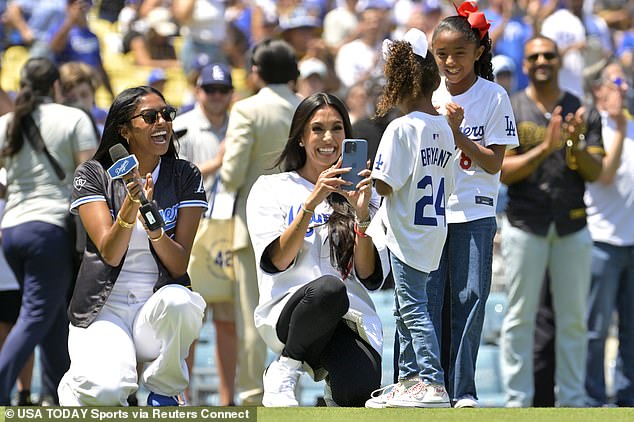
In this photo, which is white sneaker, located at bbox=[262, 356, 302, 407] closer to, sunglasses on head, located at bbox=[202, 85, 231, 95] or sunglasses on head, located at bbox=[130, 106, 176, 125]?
sunglasses on head, located at bbox=[130, 106, 176, 125]

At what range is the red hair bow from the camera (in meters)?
5.85

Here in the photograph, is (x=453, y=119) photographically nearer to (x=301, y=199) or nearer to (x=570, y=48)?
(x=301, y=199)

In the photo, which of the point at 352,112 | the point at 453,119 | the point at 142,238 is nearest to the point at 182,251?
the point at 142,238

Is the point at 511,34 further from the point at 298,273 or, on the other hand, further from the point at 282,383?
the point at 282,383

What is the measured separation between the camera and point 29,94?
301 inches

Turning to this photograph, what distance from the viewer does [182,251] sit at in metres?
5.67

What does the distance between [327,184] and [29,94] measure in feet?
9.39

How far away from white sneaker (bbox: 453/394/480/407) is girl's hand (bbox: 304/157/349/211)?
110 cm

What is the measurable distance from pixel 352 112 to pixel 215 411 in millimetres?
4698

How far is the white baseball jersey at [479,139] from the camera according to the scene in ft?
19.1

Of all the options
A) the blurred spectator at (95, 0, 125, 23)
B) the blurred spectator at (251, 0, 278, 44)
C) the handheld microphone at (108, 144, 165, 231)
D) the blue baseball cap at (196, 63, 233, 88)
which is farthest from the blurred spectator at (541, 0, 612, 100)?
the handheld microphone at (108, 144, 165, 231)

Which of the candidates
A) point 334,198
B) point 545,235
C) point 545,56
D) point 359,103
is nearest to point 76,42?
point 359,103

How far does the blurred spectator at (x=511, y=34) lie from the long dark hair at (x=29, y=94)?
570 centimetres

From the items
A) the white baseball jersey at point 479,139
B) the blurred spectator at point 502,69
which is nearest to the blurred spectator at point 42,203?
the white baseball jersey at point 479,139
